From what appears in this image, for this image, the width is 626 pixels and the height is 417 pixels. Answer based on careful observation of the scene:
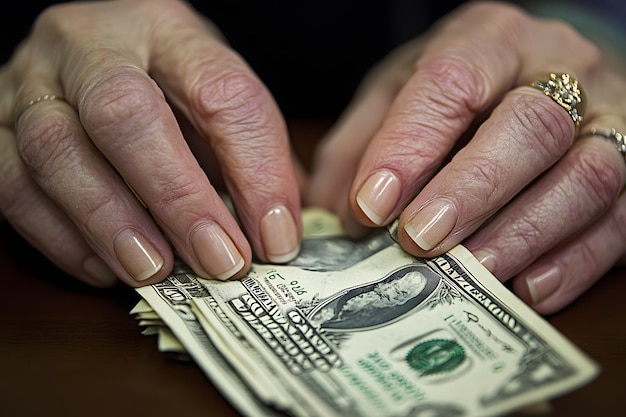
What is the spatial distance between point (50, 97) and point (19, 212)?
0.16 m

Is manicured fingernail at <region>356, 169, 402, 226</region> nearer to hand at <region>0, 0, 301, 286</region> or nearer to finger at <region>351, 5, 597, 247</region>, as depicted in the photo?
finger at <region>351, 5, 597, 247</region>

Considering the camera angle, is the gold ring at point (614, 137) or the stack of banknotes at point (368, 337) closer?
the stack of banknotes at point (368, 337)

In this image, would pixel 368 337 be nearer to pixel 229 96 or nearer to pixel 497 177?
pixel 497 177

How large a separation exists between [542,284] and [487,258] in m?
0.08

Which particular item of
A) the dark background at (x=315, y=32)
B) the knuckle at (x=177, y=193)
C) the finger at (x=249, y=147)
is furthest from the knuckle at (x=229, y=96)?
the dark background at (x=315, y=32)

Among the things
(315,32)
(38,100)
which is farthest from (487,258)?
(315,32)

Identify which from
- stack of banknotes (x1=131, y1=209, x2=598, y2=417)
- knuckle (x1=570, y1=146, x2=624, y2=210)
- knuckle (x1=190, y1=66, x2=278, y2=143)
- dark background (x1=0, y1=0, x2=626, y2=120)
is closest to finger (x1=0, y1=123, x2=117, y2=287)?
stack of banknotes (x1=131, y1=209, x2=598, y2=417)

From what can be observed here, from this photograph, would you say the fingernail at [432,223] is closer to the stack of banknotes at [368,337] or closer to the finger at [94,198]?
the stack of banknotes at [368,337]

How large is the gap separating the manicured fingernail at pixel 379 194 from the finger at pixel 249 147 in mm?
102

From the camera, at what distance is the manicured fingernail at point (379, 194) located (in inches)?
30.9

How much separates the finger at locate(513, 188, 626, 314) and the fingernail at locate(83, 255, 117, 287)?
524 mm

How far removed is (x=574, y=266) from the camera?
0.82 m

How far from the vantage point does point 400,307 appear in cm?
72

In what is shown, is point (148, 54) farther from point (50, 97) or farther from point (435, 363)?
point (435, 363)
